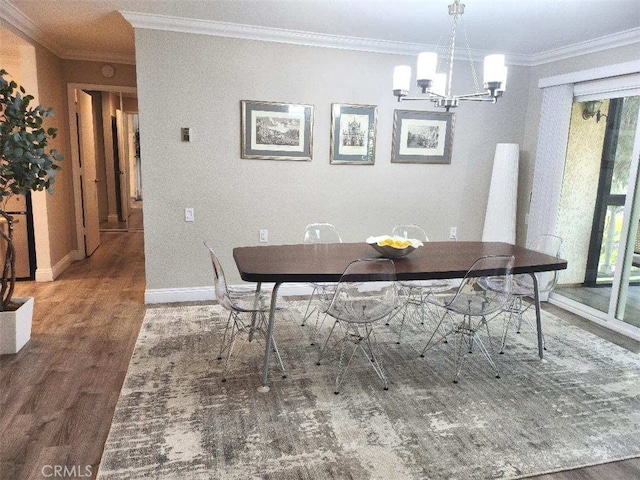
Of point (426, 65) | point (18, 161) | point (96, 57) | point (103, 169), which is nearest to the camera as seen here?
point (426, 65)

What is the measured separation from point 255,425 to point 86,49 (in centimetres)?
480

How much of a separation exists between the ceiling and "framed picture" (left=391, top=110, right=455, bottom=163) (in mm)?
708

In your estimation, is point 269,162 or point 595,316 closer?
point 595,316

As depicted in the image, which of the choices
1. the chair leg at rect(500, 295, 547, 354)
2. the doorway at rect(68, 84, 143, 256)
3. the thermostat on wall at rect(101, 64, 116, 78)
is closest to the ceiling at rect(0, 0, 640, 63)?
the thermostat on wall at rect(101, 64, 116, 78)

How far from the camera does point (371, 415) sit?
97.4 inches

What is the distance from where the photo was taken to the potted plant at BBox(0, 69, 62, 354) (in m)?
2.83

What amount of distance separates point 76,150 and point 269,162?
2913 mm

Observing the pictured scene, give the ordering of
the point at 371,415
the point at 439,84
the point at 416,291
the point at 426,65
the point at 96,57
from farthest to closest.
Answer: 1. the point at 96,57
2. the point at 416,291
3. the point at 439,84
4. the point at 426,65
5. the point at 371,415

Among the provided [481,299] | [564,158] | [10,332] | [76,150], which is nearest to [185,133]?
[10,332]

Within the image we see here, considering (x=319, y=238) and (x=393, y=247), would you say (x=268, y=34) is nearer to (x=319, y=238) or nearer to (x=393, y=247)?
(x=319, y=238)

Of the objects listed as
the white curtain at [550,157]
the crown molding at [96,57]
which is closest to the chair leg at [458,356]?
the white curtain at [550,157]

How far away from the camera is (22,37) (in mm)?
4086

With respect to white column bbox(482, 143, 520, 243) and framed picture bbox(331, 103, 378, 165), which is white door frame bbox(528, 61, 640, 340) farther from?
framed picture bbox(331, 103, 378, 165)

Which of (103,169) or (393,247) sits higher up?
(103,169)
